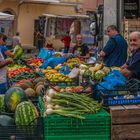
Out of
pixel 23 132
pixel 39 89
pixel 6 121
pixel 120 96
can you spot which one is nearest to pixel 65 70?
pixel 39 89

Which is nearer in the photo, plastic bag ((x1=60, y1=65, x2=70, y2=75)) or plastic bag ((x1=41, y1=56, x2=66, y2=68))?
plastic bag ((x1=60, y1=65, x2=70, y2=75))

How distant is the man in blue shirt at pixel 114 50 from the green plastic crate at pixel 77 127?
5303 mm

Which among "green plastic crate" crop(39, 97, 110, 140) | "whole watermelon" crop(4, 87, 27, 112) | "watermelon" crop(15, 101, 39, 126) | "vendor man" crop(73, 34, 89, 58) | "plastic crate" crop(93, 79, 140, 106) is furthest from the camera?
"vendor man" crop(73, 34, 89, 58)

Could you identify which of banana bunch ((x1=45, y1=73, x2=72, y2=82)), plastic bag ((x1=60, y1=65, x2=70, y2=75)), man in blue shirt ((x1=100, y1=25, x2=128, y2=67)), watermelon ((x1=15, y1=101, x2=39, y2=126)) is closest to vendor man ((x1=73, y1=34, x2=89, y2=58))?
man in blue shirt ((x1=100, y1=25, x2=128, y2=67))

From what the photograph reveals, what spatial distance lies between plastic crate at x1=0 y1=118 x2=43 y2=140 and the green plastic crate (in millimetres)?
99

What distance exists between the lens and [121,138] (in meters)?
4.74

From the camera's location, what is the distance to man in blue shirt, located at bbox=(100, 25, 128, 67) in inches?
392

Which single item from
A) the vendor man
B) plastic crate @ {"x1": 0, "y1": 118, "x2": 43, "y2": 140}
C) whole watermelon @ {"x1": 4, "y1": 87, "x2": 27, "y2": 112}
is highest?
the vendor man

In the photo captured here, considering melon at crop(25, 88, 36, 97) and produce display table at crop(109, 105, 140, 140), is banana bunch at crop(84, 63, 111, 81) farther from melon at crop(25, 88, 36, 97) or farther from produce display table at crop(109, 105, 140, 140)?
produce display table at crop(109, 105, 140, 140)

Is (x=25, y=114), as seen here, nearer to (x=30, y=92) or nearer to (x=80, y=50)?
(x=30, y=92)

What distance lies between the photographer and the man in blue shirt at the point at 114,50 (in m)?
9.95

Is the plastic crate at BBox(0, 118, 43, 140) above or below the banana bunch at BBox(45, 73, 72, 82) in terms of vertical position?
below

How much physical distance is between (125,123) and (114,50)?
212 inches

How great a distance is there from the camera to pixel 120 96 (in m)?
5.03
